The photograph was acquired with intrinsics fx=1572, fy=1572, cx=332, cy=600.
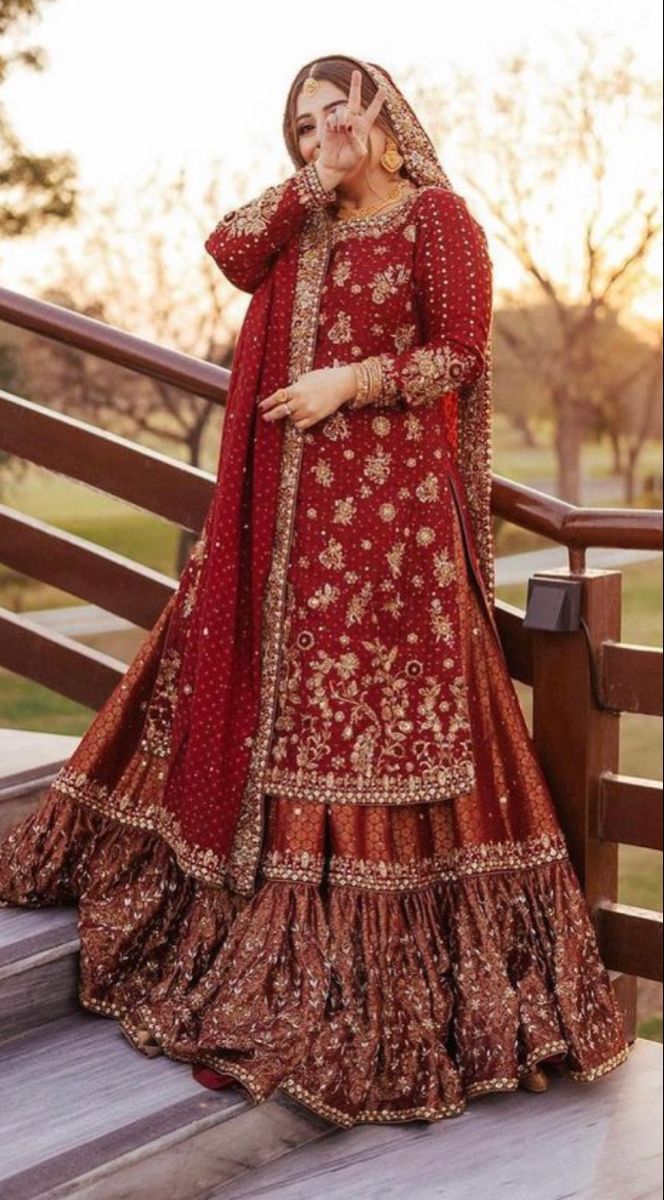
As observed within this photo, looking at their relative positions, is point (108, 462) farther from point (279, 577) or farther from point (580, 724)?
point (580, 724)

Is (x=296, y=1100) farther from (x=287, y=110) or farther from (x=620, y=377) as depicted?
(x=620, y=377)

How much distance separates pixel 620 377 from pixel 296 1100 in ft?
42.8

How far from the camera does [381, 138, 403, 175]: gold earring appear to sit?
2.41 meters

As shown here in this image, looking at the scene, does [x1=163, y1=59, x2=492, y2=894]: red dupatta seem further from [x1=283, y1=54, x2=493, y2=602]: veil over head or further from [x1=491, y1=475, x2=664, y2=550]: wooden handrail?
[x1=491, y1=475, x2=664, y2=550]: wooden handrail

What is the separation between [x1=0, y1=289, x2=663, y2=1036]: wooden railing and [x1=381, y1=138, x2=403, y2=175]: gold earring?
485 mm

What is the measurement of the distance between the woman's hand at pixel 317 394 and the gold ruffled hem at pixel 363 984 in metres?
0.71

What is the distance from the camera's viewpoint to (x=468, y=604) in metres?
2.46

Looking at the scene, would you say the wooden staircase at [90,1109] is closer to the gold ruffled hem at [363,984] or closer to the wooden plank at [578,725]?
the gold ruffled hem at [363,984]

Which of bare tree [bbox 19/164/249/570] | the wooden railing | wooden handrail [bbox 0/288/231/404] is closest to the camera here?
the wooden railing

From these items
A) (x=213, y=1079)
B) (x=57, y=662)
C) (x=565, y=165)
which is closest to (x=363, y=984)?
(x=213, y=1079)

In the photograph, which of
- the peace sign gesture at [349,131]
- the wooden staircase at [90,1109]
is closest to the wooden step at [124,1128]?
the wooden staircase at [90,1109]

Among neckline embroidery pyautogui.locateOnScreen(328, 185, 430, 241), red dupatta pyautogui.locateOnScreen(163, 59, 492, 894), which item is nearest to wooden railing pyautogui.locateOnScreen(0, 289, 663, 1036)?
A: red dupatta pyautogui.locateOnScreen(163, 59, 492, 894)

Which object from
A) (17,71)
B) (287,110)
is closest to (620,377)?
(17,71)

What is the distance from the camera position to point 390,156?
242 centimetres
